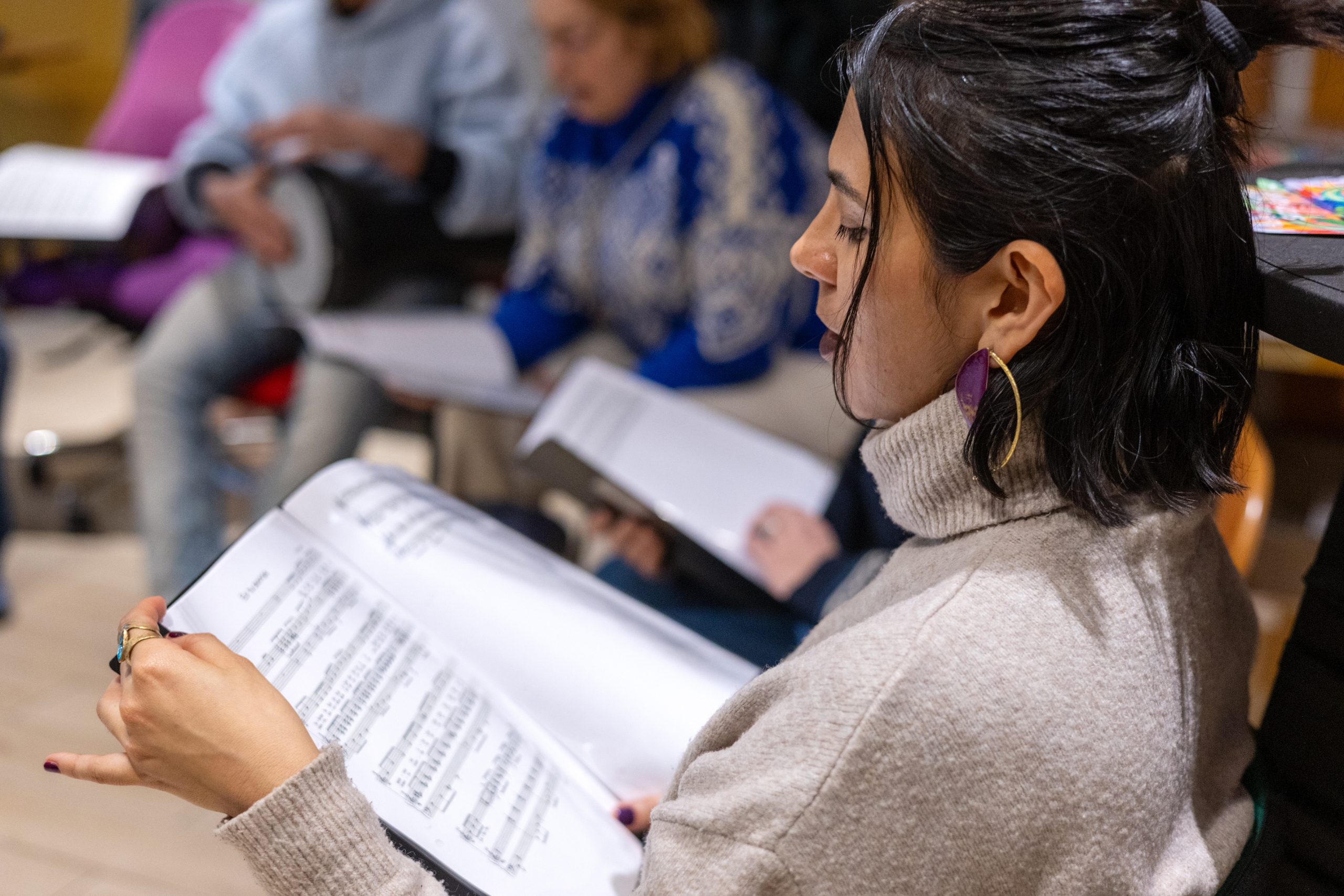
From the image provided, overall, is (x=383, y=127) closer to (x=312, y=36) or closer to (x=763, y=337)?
(x=312, y=36)

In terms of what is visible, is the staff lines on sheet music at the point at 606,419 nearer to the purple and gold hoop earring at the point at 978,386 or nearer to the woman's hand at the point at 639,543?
the woman's hand at the point at 639,543

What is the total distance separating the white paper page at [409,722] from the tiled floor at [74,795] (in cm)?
72

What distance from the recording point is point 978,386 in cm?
54

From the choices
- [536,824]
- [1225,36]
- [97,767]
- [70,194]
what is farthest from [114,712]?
[70,194]

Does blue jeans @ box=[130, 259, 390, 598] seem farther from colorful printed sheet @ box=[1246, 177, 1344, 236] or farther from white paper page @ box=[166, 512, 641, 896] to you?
colorful printed sheet @ box=[1246, 177, 1344, 236]

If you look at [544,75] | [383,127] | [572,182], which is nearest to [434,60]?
[383,127]

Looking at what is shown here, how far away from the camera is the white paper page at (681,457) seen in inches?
47.4

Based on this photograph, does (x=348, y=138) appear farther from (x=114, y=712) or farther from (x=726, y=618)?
→ (x=114, y=712)

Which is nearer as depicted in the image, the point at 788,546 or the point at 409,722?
the point at 409,722

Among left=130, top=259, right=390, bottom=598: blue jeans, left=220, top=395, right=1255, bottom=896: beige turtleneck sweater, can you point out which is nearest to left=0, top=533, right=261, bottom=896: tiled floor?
left=130, top=259, right=390, bottom=598: blue jeans

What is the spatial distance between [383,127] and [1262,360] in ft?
5.28

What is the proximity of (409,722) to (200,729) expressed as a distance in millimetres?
132

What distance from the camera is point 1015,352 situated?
0.54 metres

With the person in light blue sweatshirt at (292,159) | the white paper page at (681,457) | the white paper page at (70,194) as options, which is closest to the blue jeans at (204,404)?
the person in light blue sweatshirt at (292,159)
